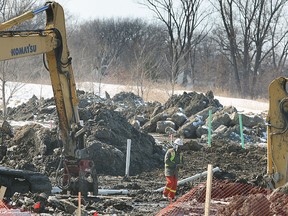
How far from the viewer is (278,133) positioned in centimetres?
1509

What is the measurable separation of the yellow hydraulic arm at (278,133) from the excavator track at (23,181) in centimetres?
485

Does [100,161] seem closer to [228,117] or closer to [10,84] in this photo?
[228,117]

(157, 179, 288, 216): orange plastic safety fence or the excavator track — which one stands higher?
(157, 179, 288, 216): orange plastic safety fence

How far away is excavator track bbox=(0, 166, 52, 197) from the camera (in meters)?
16.8

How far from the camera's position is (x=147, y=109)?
4128 cm

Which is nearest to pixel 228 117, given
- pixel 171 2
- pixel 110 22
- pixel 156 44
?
pixel 171 2

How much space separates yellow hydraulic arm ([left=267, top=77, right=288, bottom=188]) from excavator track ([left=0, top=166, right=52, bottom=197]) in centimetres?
485

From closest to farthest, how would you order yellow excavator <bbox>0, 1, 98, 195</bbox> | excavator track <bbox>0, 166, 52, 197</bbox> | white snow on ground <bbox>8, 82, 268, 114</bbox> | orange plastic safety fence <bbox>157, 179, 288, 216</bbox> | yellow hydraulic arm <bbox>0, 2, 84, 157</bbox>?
orange plastic safety fence <bbox>157, 179, 288, 216</bbox>
yellow hydraulic arm <bbox>0, 2, 84, 157</bbox>
yellow excavator <bbox>0, 1, 98, 195</bbox>
excavator track <bbox>0, 166, 52, 197</bbox>
white snow on ground <bbox>8, 82, 268, 114</bbox>

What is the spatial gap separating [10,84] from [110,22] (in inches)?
2525

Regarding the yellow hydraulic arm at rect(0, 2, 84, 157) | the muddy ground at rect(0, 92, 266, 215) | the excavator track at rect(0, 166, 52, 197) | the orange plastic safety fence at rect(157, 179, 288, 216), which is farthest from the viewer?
the excavator track at rect(0, 166, 52, 197)

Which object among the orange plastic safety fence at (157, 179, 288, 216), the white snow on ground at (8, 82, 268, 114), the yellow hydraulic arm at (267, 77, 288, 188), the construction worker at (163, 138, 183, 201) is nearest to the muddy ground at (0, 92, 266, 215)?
the construction worker at (163, 138, 183, 201)

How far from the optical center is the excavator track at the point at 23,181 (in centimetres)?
1678

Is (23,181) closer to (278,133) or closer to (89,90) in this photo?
(278,133)

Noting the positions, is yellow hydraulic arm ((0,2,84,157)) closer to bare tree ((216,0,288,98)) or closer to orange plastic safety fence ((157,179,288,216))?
orange plastic safety fence ((157,179,288,216))
